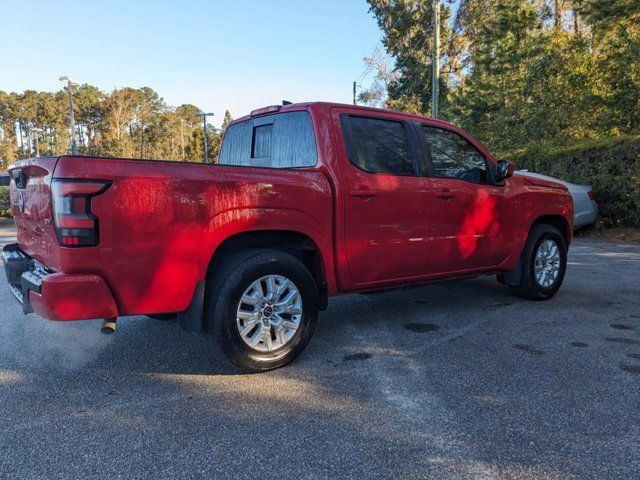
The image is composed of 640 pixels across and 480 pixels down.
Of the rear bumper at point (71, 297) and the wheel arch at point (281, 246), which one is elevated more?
the wheel arch at point (281, 246)

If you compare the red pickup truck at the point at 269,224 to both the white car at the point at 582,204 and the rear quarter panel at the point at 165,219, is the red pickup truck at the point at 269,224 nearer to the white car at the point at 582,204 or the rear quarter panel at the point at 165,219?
the rear quarter panel at the point at 165,219

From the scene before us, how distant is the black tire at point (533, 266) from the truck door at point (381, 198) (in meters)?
1.61

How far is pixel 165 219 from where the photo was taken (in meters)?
3.03

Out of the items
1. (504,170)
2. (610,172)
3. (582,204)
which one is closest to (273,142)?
(504,170)

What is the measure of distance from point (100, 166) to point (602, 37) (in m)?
16.4

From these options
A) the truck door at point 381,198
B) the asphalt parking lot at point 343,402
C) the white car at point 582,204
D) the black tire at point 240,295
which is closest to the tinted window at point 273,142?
the truck door at point 381,198

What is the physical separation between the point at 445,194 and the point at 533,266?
1685 millimetres

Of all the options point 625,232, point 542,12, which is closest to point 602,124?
point 625,232

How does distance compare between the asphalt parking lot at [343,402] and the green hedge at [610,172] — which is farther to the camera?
the green hedge at [610,172]

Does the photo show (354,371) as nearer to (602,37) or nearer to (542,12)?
(602,37)

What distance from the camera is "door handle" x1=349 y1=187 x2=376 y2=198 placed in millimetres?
3894

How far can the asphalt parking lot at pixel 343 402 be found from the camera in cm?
238

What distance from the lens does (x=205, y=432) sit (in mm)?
2682

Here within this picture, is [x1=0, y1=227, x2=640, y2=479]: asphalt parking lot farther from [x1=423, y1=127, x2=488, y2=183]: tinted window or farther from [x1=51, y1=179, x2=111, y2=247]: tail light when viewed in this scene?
[x1=423, y1=127, x2=488, y2=183]: tinted window
